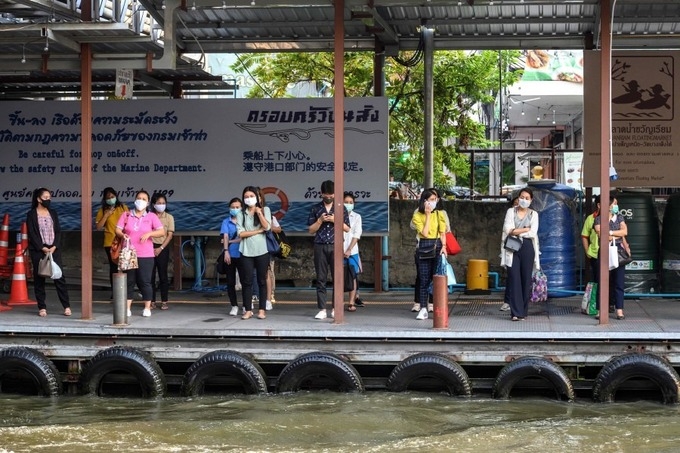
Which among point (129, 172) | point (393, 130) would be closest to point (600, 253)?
point (129, 172)

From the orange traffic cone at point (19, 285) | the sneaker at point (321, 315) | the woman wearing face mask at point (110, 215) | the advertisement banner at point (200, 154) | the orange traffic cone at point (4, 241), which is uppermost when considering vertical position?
the advertisement banner at point (200, 154)

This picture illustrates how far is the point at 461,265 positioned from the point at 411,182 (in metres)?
8.01

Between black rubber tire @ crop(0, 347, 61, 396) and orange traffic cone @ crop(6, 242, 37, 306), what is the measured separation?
9.70 ft

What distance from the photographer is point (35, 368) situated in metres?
11.7

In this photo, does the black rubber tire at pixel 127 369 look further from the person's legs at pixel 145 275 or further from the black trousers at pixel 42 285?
the black trousers at pixel 42 285

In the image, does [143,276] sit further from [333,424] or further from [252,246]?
[333,424]

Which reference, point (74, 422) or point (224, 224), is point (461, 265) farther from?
point (74, 422)

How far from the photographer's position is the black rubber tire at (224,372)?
451 inches

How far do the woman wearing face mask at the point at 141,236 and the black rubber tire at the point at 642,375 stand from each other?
580 centimetres

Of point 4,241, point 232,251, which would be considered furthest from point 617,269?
point 4,241

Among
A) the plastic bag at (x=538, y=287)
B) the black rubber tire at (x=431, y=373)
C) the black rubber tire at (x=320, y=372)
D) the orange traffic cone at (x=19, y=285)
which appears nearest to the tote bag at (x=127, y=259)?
the orange traffic cone at (x=19, y=285)

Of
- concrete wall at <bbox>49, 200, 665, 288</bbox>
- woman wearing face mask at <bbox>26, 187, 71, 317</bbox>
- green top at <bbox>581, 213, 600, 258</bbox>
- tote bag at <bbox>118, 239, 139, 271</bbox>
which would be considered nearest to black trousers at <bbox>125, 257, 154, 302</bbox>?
tote bag at <bbox>118, 239, 139, 271</bbox>

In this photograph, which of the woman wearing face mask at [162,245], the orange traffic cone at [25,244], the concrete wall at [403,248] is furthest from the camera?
the concrete wall at [403,248]

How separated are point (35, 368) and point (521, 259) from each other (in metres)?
6.01
